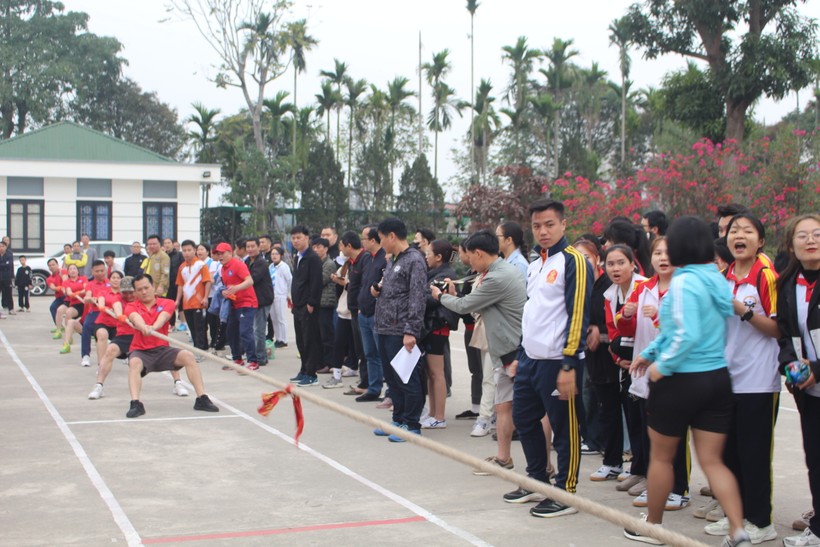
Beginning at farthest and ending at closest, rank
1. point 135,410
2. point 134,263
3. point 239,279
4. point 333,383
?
point 134,263, point 239,279, point 333,383, point 135,410

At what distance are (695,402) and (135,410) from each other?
6473 mm

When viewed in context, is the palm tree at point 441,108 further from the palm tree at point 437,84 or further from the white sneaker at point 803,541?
the white sneaker at point 803,541

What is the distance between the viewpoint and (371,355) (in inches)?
423

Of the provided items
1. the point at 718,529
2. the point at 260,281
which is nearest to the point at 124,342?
the point at 260,281

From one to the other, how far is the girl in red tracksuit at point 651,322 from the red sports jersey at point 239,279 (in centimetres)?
752

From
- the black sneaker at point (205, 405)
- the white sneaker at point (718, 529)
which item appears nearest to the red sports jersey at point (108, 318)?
the black sneaker at point (205, 405)

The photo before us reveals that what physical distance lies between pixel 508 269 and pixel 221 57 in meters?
32.7

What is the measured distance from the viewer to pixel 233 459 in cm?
787

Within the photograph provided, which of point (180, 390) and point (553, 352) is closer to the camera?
point (553, 352)

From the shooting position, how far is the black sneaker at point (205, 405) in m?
10.1

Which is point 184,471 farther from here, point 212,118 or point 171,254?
point 212,118

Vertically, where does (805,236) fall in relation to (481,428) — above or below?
above

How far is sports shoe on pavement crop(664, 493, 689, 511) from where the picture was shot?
6.28 m

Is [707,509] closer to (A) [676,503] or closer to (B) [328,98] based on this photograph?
(A) [676,503]
